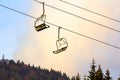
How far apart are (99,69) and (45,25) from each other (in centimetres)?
6351

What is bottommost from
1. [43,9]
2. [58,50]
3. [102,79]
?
[58,50]

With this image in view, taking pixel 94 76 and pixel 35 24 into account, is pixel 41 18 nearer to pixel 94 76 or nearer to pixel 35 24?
pixel 35 24

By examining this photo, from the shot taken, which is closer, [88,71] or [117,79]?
[88,71]

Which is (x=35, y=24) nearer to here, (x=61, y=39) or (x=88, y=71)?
(x=61, y=39)

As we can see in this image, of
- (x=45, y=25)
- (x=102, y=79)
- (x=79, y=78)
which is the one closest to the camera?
(x=45, y=25)

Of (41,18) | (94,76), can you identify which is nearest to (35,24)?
(41,18)

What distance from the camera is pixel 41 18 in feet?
91.9

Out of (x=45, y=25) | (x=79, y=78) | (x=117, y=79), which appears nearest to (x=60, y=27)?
(x=45, y=25)

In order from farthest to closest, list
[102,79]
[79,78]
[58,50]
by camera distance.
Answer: [79,78]
[102,79]
[58,50]

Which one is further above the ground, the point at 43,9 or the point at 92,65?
the point at 92,65

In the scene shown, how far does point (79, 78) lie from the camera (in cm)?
9281

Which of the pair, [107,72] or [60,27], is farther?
[107,72]

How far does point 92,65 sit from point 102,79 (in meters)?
3.81

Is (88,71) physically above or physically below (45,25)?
above
